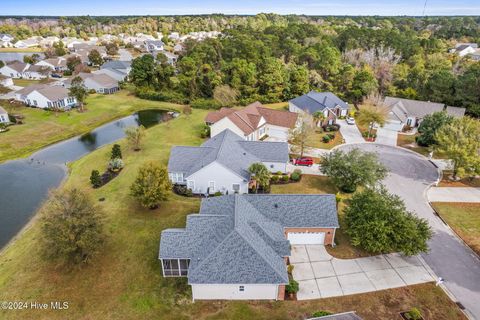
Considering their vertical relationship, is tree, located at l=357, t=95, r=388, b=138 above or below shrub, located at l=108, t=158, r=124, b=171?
above

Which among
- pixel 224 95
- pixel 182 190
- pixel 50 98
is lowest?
pixel 182 190

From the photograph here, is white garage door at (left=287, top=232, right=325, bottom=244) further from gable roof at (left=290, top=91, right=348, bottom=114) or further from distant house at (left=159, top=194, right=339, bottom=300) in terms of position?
gable roof at (left=290, top=91, right=348, bottom=114)

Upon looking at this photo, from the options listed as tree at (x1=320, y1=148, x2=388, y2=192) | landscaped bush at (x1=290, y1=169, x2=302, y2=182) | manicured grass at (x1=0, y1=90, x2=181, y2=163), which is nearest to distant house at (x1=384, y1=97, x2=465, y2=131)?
tree at (x1=320, y1=148, x2=388, y2=192)

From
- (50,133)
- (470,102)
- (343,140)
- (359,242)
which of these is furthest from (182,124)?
(470,102)

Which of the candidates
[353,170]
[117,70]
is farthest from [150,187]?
[117,70]

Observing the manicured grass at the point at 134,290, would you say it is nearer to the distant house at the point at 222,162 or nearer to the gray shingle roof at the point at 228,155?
the distant house at the point at 222,162

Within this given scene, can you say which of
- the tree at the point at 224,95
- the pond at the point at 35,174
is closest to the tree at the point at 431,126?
the tree at the point at 224,95

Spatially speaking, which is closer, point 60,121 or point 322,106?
point 322,106

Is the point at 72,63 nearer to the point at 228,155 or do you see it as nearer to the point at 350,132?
the point at 228,155
